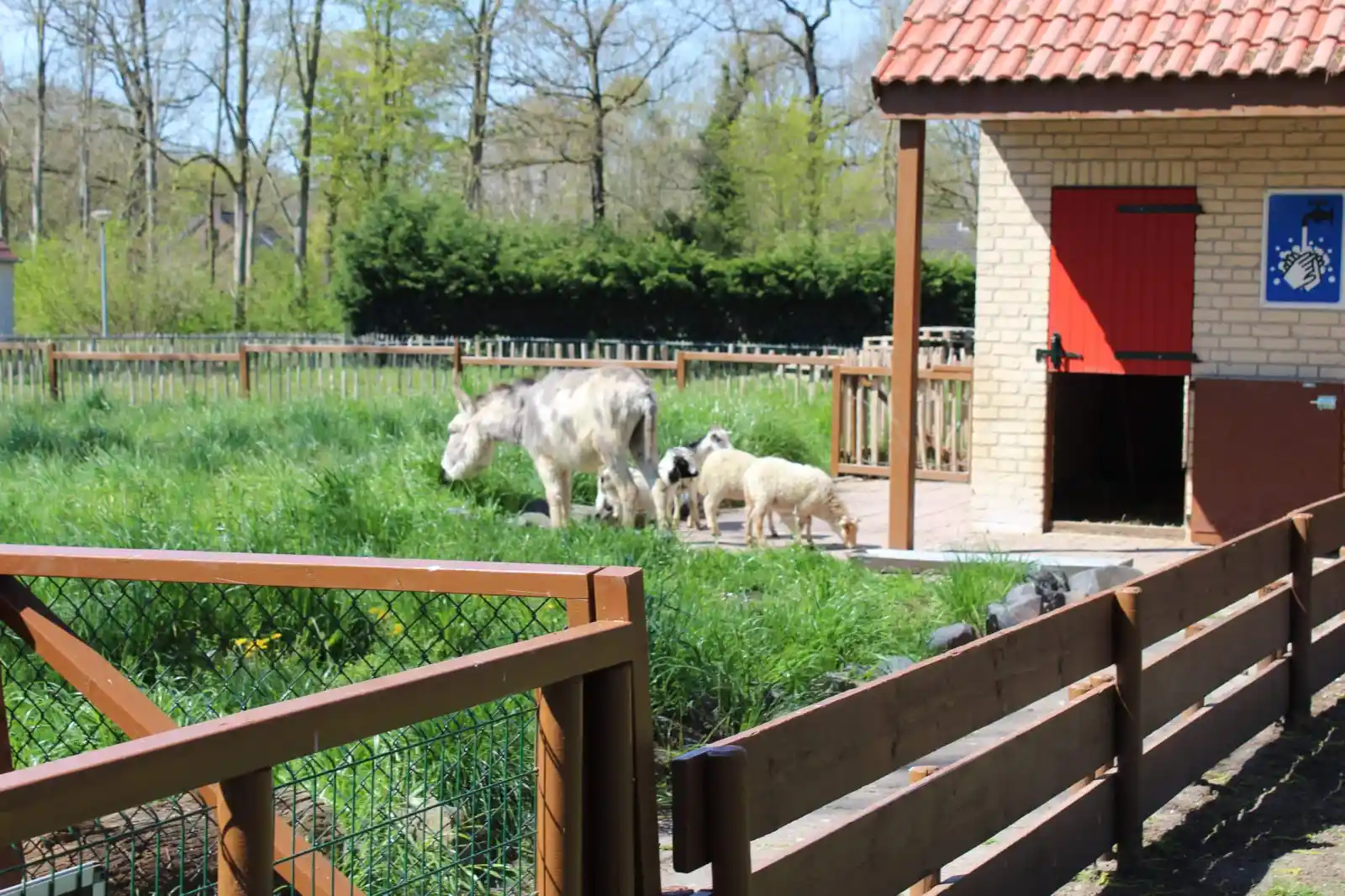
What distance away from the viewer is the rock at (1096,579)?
9625 millimetres

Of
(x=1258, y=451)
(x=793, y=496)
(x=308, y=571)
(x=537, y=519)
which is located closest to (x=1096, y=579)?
(x=793, y=496)

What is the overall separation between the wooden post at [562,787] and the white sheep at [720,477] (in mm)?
9288

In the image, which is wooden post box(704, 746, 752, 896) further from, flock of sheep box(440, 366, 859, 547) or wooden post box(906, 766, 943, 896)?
flock of sheep box(440, 366, 859, 547)

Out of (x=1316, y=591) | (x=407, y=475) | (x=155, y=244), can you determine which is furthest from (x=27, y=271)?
(x=1316, y=591)

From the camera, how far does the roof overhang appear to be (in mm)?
10258

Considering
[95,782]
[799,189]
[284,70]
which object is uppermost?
[284,70]

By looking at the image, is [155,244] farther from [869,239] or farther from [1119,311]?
[1119,311]

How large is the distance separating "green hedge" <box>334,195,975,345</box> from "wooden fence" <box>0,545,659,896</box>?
31465 millimetres

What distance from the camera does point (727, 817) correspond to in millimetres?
→ 3371

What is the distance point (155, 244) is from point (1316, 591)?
151 ft

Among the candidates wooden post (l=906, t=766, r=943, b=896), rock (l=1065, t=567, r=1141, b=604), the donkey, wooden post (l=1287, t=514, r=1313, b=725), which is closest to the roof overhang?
the donkey

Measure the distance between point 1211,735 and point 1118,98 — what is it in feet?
17.9

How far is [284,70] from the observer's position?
168 feet

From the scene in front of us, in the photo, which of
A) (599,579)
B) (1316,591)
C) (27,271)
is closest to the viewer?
(599,579)
